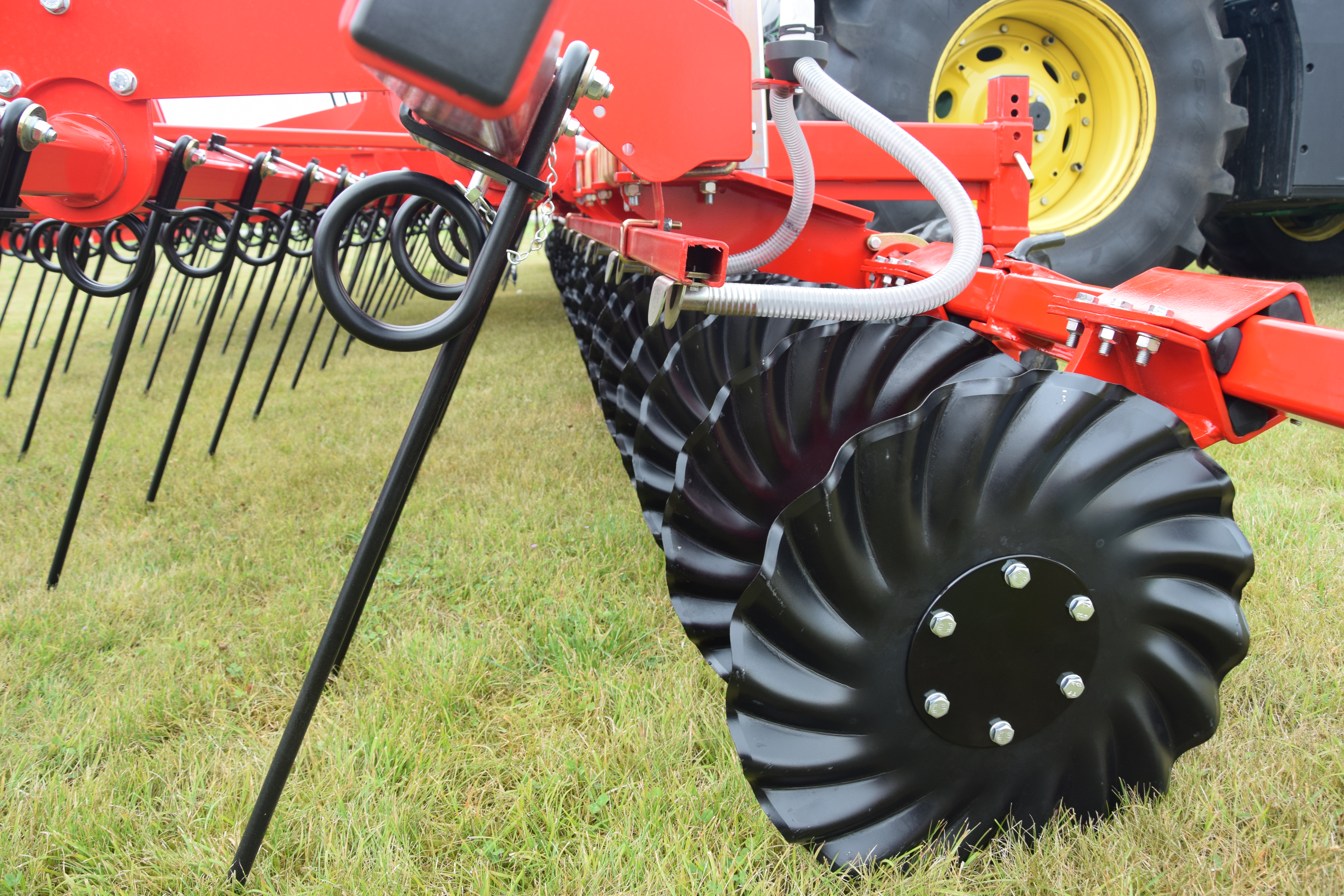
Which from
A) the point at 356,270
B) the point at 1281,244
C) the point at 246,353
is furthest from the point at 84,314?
the point at 1281,244

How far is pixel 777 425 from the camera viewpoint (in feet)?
3.78

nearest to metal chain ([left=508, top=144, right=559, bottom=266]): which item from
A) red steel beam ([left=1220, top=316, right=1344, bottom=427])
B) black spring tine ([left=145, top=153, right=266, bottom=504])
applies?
red steel beam ([left=1220, top=316, right=1344, bottom=427])

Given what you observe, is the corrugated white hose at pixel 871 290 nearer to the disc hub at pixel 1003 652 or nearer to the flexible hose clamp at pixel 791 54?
the flexible hose clamp at pixel 791 54

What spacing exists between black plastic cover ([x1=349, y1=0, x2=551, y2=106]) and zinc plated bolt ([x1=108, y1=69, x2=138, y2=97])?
1.12 m

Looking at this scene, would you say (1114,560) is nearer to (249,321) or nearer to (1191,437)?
(1191,437)

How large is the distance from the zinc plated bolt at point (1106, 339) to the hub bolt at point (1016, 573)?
0.39m

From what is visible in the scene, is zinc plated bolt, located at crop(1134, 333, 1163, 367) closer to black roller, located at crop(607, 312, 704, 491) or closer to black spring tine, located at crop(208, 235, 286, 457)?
black roller, located at crop(607, 312, 704, 491)

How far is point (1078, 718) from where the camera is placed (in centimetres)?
92

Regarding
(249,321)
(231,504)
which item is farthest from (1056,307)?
(249,321)

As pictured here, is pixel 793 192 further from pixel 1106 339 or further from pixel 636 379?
pixel 1106 339

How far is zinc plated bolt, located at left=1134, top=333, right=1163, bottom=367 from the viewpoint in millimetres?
983

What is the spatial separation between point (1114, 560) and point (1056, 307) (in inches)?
18.4

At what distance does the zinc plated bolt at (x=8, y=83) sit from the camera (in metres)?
1.28

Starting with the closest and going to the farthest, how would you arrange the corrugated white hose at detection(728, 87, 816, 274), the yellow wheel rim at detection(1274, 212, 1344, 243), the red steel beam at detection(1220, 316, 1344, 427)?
the red steel beam at detection(1220, 316, 1344, 427) → the corrugated white hose at detection(728, 87, 816, 274) → the yellow wheel rim at detection(1274, 212, 1344, 243)
